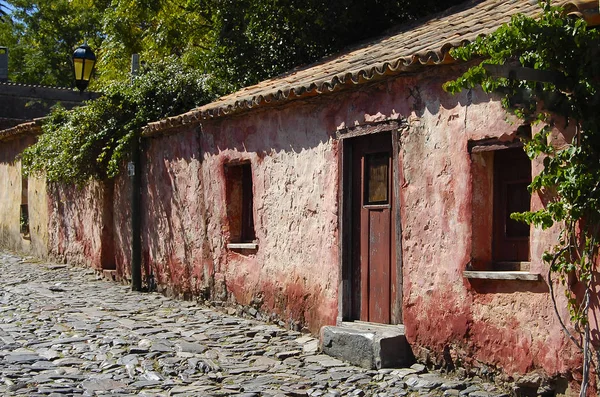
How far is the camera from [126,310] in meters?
11.6

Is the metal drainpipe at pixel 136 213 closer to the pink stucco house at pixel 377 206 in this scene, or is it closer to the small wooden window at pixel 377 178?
the pink stucco house at pixel 377 206

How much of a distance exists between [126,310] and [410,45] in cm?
522

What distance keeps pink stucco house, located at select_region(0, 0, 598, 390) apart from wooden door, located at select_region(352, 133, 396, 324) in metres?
0.02

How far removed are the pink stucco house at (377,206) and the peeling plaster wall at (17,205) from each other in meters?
5.92

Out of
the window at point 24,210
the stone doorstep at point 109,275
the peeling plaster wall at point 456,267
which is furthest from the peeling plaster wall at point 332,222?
the window at point 24,210

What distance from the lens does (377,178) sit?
8.81m

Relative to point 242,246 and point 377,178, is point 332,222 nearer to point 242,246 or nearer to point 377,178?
point 377,178

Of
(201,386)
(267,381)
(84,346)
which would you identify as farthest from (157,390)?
(84,346)

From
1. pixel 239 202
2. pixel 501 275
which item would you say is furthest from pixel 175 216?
pixel 501 275

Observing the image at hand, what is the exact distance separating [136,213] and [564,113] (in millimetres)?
9326

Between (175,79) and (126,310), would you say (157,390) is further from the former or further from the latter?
(175,79)

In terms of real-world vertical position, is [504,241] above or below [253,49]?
below

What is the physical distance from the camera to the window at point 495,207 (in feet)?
23.7

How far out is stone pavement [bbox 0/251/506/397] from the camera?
7.23m
